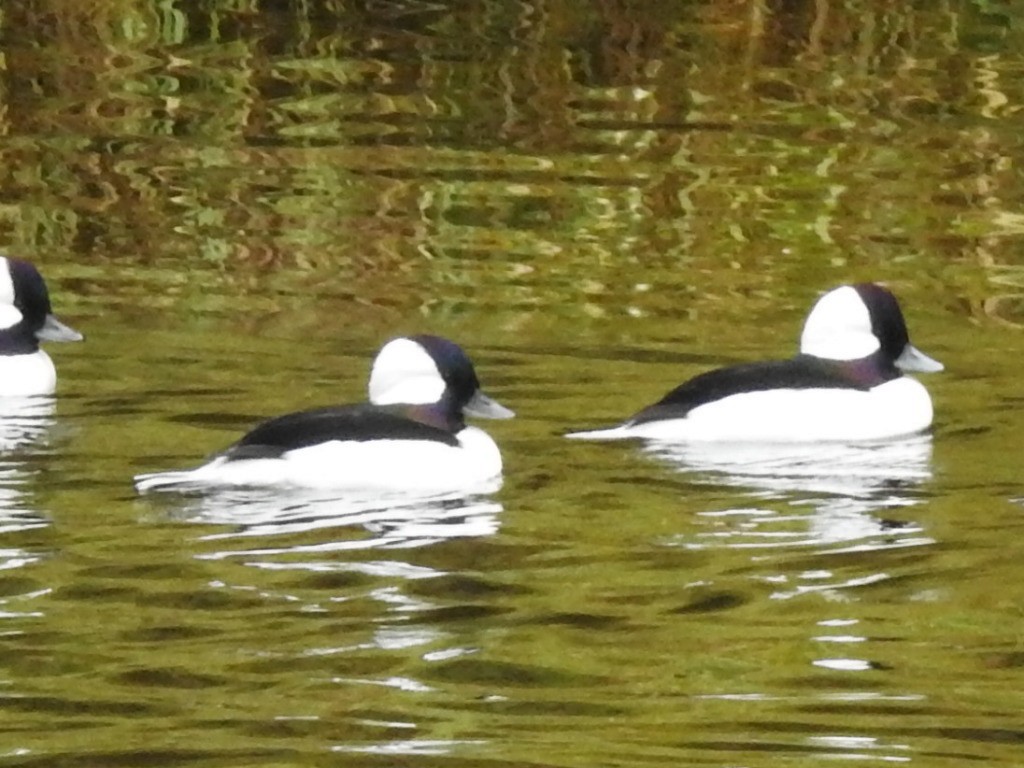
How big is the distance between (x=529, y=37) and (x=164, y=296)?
8.20 metres

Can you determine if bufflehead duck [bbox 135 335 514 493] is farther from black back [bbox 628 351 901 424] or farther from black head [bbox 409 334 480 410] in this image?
black back [bbox 628 351 901 424]

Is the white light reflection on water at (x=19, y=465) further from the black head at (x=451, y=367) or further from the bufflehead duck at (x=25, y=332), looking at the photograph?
the black head at (x=451, y=367)

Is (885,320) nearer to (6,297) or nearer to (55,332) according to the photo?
(55,332)

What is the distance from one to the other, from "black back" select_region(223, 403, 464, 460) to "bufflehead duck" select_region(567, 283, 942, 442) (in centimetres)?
111

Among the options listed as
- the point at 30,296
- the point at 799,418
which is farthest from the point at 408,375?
the point at 30,296

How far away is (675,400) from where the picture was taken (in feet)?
34.2

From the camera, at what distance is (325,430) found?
923cm

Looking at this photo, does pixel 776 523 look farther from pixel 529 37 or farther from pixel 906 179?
pixel 529 37

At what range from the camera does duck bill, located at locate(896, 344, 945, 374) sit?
1148 cm

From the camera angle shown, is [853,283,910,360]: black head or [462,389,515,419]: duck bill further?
[853,283,910,360]: black head

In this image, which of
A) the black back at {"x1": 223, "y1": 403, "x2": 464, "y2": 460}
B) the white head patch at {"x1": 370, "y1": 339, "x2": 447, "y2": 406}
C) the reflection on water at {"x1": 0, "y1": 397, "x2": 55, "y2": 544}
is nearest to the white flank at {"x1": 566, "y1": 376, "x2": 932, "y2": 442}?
the white head patch at {"x1": 370, "y1": 339, "x2": 447, "y2": 406}

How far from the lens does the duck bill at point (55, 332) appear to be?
1199cm

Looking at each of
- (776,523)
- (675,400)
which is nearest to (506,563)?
(776,523)

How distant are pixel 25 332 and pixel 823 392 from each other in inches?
136
